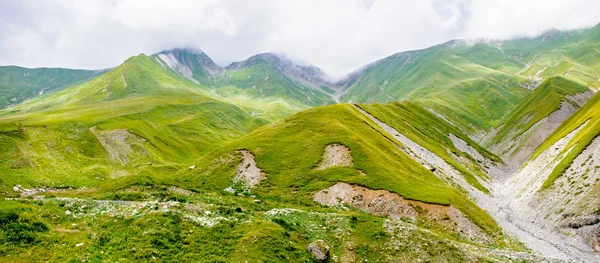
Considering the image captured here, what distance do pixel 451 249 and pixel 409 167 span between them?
41.2 meters

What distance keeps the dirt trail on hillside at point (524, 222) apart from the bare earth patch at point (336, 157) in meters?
26.4

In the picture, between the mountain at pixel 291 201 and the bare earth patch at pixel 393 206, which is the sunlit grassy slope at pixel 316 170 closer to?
the mountain at pixel 291 201

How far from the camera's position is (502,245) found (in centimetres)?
4631

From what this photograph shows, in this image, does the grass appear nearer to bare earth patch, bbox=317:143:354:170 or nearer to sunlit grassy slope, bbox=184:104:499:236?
sunlit grassy slope, bbox=184:104:499:236

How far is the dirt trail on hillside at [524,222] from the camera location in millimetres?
46406

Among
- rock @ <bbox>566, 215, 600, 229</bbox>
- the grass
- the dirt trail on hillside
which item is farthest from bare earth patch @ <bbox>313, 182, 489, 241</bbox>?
the grass

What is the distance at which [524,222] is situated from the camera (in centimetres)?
6256

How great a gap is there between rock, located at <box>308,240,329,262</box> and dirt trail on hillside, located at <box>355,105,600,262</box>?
31.4 metres

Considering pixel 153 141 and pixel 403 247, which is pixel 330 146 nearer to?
pixel 403 247

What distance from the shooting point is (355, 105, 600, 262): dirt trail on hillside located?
46.4 m

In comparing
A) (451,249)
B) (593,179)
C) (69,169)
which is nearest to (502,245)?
(451,249)

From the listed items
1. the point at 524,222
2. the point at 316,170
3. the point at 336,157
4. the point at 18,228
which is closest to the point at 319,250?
the point at 18,228

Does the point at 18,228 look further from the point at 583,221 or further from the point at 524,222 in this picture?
the point at 524,222

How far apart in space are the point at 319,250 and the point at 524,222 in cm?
4938
